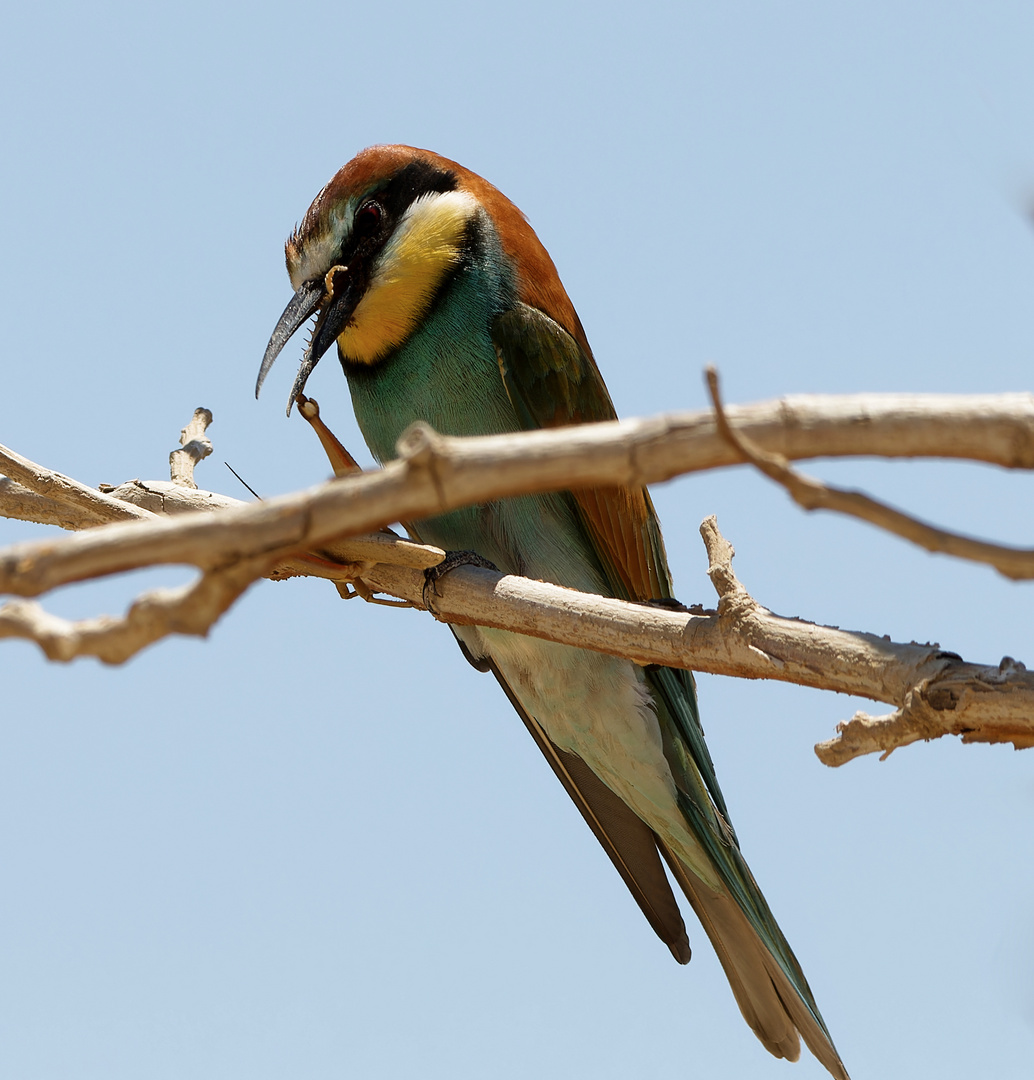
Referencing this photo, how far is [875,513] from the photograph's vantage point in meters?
1.09

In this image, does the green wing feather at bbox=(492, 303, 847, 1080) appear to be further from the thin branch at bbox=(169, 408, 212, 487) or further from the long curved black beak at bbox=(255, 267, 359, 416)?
the thin branch at bbox=(169, 408, 212, 487)

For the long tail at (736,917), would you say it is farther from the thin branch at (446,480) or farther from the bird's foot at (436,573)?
the thin branch at (446,480)

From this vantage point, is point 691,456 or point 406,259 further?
point 406,259

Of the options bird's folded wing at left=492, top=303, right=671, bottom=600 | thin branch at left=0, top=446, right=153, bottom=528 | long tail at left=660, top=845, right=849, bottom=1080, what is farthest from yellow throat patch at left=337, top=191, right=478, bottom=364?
long tail at left=660, top=845, right=849, bottom=1080

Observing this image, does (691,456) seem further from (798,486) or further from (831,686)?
(831,686)

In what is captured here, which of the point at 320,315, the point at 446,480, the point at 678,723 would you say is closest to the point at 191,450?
the point at 320,315

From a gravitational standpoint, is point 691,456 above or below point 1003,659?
below

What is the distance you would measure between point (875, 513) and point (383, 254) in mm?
2097

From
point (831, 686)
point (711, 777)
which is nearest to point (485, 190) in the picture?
point (711, 777)

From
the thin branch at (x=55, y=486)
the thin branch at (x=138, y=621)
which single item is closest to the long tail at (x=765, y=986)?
the thin branch at (x=55, y=486)

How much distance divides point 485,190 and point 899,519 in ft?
7.57

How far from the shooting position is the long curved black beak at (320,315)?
2.83 m

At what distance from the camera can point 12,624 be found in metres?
1.14

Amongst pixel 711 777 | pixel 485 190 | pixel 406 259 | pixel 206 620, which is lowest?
pixel 206 620
